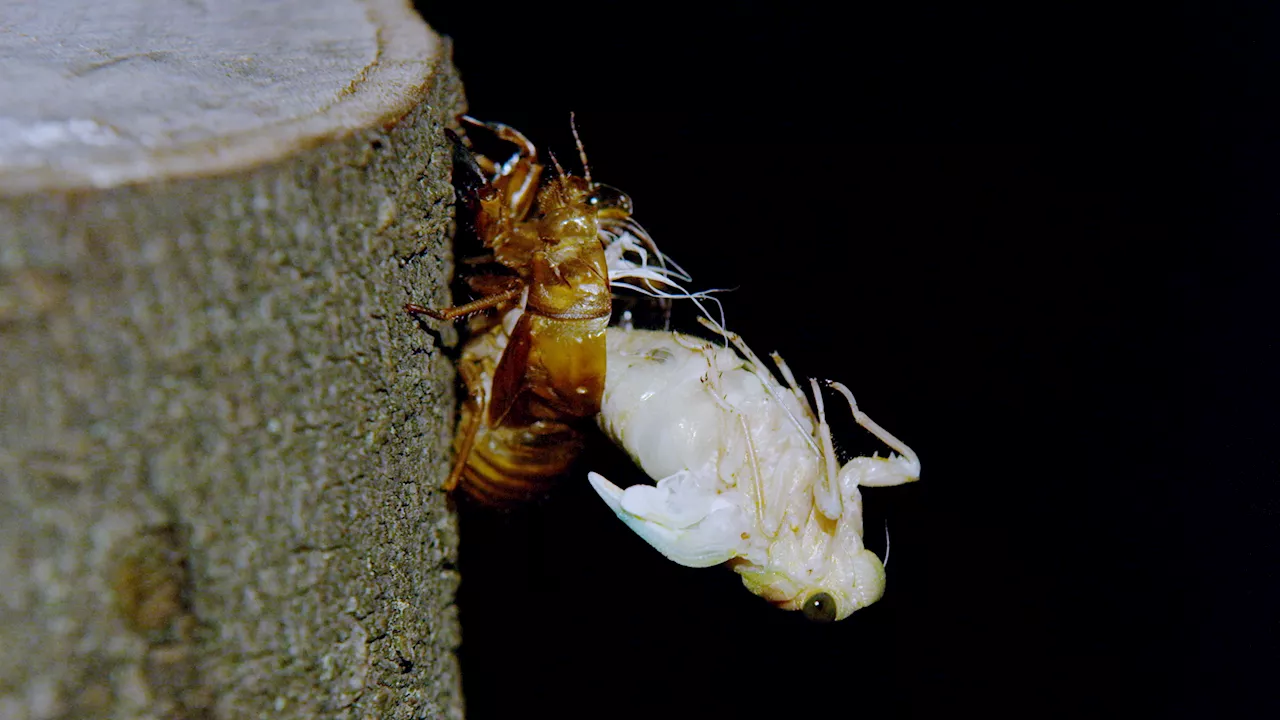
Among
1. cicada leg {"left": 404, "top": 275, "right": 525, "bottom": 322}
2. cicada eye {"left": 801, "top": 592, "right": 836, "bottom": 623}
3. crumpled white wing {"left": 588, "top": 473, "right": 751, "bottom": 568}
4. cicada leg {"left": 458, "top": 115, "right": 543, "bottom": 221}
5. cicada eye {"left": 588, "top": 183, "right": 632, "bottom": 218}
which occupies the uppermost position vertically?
cicada leg {"left": 458, "top": 115, "right": 543, "bottom": 221}

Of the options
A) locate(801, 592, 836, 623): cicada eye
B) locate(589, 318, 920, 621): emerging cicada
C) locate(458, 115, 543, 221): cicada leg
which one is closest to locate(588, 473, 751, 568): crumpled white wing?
locate(589, 318, 920, 621): emerging cicada

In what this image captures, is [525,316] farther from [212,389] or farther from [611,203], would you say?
[212,389]

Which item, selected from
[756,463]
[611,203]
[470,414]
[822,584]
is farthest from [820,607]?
[611,203]

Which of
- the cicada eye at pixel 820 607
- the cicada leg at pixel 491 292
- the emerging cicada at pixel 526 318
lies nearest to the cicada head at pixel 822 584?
the cicada eye at pixel 820 607

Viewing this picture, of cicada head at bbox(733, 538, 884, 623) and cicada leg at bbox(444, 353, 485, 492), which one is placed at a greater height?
cicada leg at bbox(444, 353, 485, 492)

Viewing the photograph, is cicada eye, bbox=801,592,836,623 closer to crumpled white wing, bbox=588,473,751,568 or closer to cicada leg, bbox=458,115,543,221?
crumpled white wing, bbox=588,473,751,568

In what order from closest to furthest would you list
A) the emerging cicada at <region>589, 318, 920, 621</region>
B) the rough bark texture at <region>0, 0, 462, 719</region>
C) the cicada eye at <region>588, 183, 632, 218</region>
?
the rough bark texture at <region>0, 0, 462, 719</region>
the emerging cicada at <region>589, 318, 920, 621</region>
the cicada eye at <region>588, 183, 632, 218</region>

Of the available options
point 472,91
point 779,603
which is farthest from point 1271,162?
point 472,91
